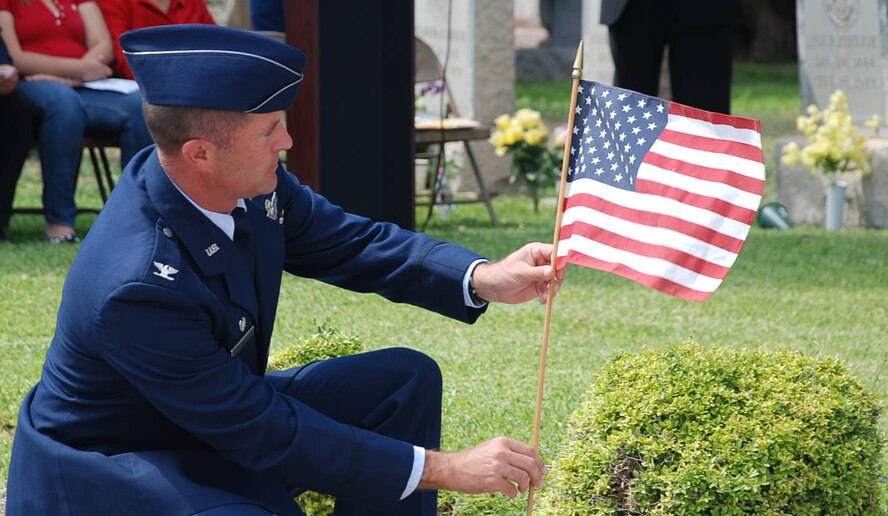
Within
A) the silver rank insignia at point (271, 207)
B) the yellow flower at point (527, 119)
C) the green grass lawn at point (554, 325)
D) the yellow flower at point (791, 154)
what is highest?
the silver rank insignia at point (271, 207)

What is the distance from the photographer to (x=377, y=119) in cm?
660

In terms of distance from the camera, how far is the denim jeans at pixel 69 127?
700 cm

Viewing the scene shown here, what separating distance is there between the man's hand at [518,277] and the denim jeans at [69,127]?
440 centimetres

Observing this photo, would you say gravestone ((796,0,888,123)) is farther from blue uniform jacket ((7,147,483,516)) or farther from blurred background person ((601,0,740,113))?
blue uniform jacket ((7,147,483,516))

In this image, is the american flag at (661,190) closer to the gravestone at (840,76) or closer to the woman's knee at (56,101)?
the woman's knee at (56,101)

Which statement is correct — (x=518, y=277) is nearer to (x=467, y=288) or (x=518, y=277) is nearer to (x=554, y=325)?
(x=467, y=288)

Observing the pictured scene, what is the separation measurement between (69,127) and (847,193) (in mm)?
5206

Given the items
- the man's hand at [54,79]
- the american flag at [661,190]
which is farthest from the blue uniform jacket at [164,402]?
the man's hand at [54,79]

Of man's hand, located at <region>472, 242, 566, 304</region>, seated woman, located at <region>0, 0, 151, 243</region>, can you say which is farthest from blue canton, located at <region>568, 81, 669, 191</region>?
seated woman, located at <region>0, 0, 151, 243</region>

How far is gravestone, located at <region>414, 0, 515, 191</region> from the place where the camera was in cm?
1089

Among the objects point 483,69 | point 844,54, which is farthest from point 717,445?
point 483,69

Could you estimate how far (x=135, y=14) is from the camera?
7.56 m

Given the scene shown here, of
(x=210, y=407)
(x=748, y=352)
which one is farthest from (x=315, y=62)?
(x=210, y=407)

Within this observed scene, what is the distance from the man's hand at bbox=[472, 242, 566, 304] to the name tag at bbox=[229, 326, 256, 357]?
1.96 feet
